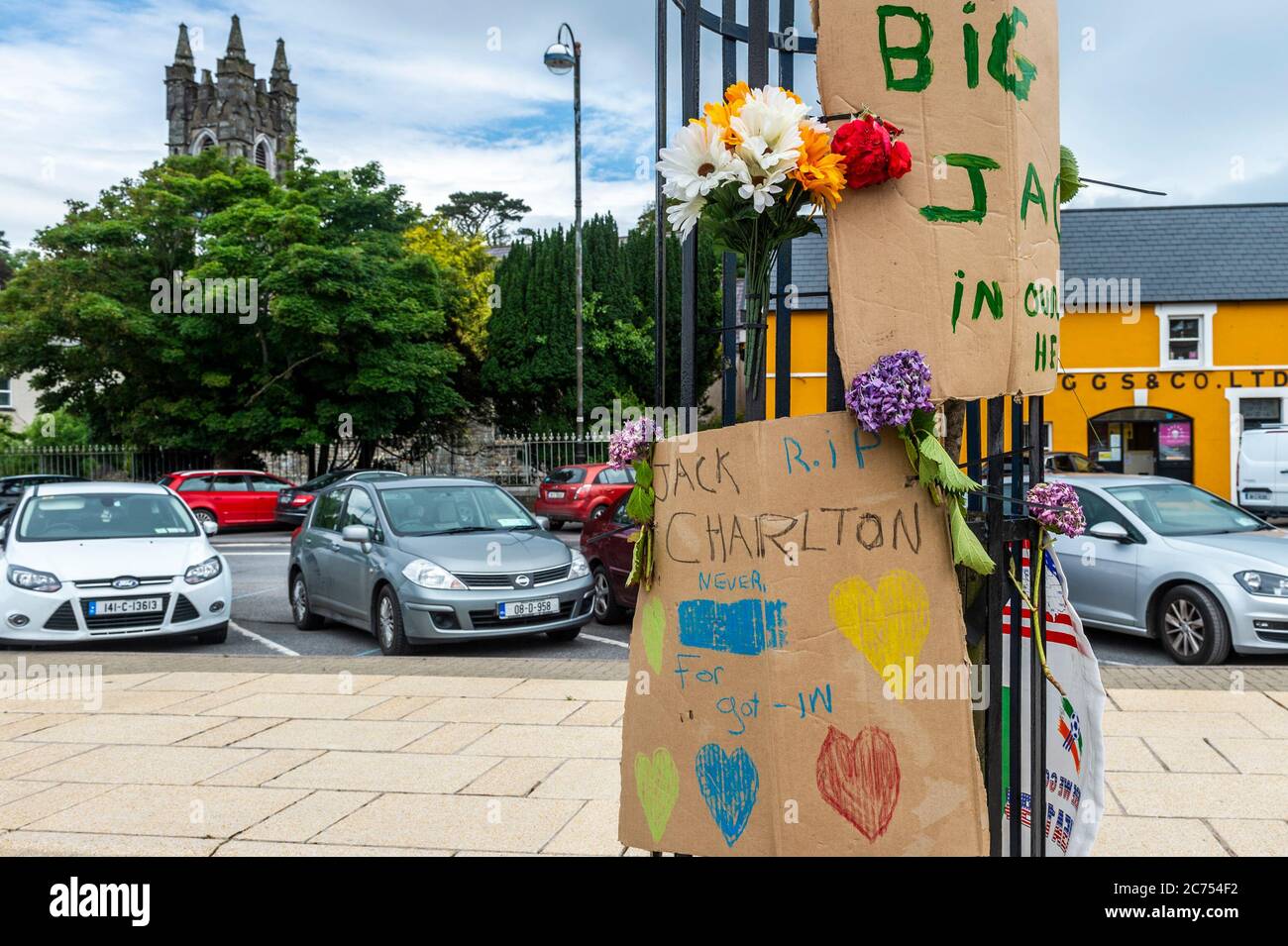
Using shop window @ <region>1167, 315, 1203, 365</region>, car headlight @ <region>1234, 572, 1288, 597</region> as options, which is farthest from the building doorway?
car headlight @ <region>1234, 572, 1288, 597</region>

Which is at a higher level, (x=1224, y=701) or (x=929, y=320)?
(x=929, y=320)

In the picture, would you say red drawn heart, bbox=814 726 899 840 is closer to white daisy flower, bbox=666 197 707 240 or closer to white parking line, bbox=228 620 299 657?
white daisy flower, bbox=666 197 707 240

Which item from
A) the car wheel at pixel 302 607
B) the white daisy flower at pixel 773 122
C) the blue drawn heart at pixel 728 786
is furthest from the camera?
the car wheel at pixel 302 607

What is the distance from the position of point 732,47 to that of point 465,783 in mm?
3283

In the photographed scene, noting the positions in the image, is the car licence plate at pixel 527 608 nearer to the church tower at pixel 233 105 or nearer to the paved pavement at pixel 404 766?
the paved pavement at pixel 404 766

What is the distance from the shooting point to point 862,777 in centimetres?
253

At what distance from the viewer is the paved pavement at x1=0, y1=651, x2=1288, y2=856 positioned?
4000 millimetres

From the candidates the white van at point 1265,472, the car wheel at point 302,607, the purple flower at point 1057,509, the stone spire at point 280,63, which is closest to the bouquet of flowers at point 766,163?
the purple flower at point 1057,509

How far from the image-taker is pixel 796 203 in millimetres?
2551

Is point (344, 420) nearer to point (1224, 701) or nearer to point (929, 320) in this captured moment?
point (1224, 701)

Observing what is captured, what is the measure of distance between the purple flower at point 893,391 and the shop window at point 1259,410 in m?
29.4

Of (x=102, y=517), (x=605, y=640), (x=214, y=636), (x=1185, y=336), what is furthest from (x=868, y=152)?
(x=1185, y=336)

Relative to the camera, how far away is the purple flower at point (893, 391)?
241cm
